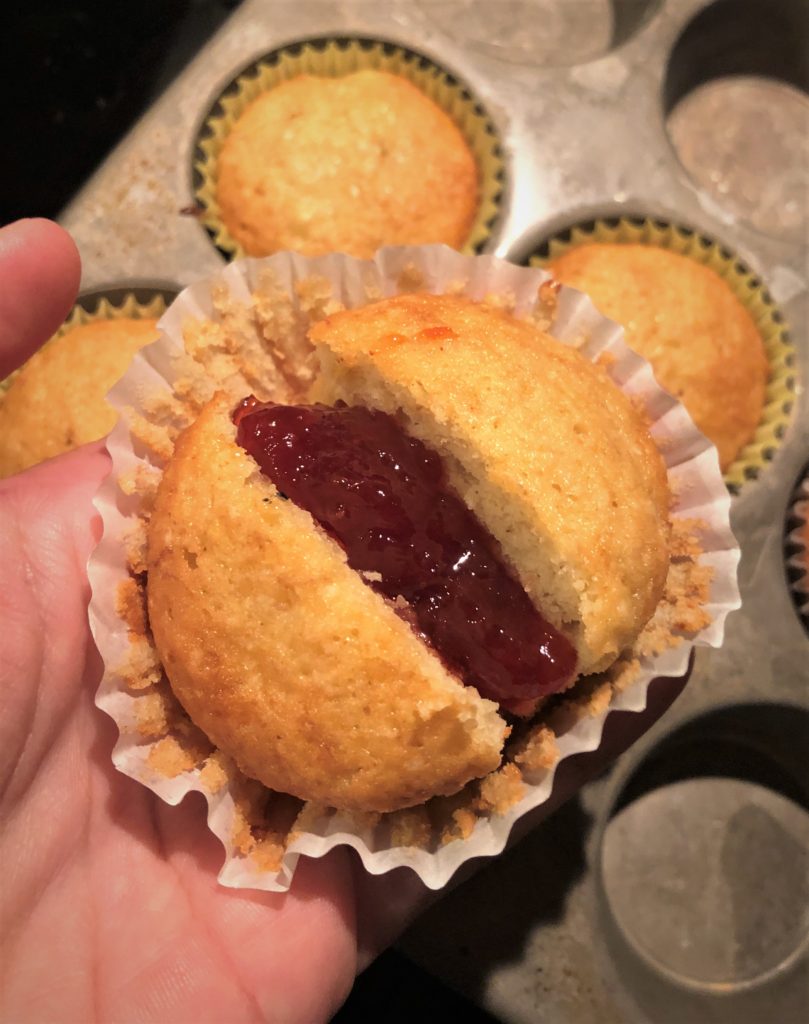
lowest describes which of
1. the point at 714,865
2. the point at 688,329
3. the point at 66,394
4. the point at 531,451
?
the point at 714,865

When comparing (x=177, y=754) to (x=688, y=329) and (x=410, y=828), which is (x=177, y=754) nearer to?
(x=410, y=828)

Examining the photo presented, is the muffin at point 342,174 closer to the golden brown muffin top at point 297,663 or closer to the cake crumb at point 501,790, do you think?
the golden brown muffin top at point 297,663

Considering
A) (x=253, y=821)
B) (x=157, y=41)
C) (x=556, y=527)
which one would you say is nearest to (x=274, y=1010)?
(x=253, y=821)

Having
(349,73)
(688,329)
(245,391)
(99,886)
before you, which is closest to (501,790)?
(99,886)

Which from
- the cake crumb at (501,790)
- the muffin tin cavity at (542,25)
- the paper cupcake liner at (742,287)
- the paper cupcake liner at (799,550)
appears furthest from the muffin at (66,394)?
the paper cupcake liner at (799,550)

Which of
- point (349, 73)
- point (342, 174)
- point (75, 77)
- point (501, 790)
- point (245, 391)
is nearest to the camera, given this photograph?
point (501, 790)
